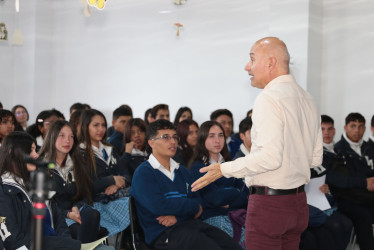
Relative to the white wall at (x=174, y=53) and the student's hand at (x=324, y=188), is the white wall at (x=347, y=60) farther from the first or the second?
the student's hand at (x=324, y=188)

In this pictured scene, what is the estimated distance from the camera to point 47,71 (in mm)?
8281

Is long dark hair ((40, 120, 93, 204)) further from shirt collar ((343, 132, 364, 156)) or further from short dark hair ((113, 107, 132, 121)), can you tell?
shirt collar ((343, 132, 364, 156))

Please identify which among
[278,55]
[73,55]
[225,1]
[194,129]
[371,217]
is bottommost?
[371,217]

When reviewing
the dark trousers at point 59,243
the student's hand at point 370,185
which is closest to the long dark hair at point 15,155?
the dark trousers at point 59,243

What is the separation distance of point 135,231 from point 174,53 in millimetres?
4539

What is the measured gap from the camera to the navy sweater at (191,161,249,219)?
3.62m

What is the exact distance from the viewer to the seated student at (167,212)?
308cm

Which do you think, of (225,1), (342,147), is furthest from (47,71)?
(342,147)

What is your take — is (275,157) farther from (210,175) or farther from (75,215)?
(75,215)

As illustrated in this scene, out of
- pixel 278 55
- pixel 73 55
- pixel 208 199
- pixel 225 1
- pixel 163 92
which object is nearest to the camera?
pixel 278 55

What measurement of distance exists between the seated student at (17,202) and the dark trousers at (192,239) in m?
0.58

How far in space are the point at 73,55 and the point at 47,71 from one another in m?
0.52

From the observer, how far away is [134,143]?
4941mm

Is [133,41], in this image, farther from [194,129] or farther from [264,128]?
[264,128]
